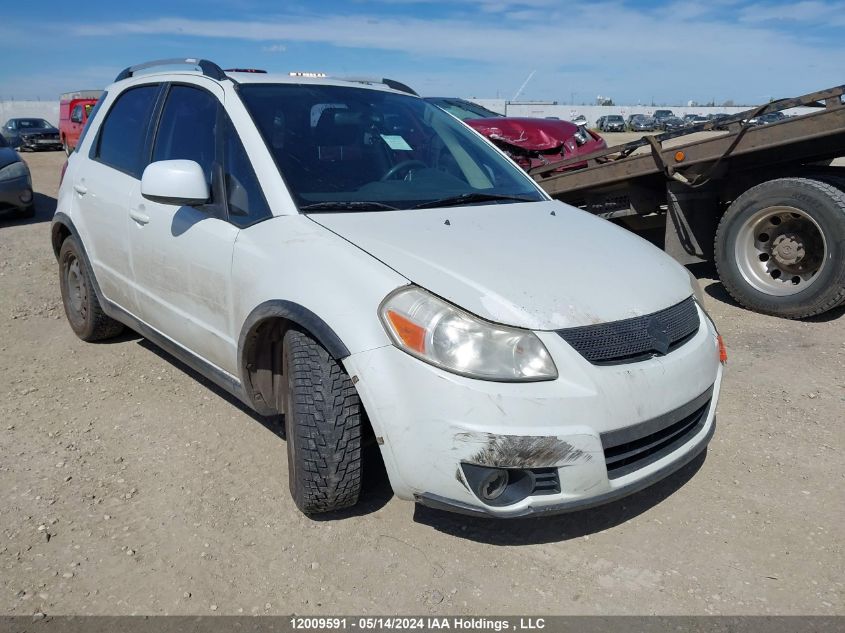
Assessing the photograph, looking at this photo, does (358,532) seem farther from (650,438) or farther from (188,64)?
(188,64)

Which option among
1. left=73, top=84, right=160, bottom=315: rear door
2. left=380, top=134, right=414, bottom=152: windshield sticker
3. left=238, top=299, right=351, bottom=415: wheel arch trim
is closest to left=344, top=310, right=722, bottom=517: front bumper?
left=238, top=299, right=351, bottom=415: wheel arch trim

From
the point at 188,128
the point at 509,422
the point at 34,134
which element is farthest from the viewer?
the point at 34,134

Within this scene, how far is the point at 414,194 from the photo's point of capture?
330 cm

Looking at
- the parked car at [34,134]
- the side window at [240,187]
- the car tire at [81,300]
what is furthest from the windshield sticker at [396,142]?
the parked car at [34,134]

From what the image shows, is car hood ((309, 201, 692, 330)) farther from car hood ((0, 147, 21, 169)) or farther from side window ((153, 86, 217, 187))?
car hood ((0, 147, 21, 169))

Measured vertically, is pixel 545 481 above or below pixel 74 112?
above

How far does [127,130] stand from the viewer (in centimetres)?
419

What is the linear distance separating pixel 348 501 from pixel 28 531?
50.8 inches

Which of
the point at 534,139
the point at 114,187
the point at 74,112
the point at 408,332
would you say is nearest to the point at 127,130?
the point at 114,187

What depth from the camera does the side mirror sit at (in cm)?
305

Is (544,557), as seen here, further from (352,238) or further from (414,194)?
(414,194)

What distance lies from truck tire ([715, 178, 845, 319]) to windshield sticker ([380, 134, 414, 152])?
10.5ft

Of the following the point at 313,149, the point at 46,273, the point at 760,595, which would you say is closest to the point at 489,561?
the point at 760,595

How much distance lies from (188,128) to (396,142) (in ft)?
3.49
